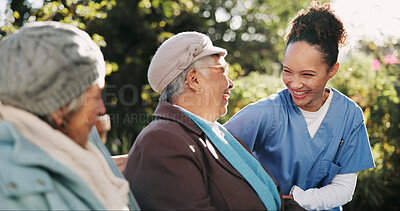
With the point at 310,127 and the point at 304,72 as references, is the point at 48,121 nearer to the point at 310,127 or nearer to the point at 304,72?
the point at 304,72

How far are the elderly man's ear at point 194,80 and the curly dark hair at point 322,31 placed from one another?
76cm

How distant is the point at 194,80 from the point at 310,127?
3.13 feet

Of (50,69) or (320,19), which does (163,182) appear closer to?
(50,69)

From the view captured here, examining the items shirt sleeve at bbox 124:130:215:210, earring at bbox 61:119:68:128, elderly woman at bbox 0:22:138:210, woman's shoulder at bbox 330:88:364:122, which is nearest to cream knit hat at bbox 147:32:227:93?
shirt sleeve at bbox 124:130:215:210

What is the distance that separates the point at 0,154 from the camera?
3.92 ft

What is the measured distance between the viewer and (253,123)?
246 centimetres

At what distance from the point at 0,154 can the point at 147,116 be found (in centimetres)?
448

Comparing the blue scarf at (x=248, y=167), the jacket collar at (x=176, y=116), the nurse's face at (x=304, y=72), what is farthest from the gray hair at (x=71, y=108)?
the nurse's face at (x=304, y=72)

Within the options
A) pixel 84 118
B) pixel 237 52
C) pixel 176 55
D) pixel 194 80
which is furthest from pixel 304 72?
pixel 237 52

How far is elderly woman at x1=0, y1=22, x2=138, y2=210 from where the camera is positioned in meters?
1.19

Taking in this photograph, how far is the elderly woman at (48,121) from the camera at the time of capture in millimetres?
1186

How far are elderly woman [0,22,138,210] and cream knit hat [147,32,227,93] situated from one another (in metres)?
Answer: 0.68

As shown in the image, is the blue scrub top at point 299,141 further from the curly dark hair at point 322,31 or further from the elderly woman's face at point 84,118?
the elderly woman's face at point 84,118

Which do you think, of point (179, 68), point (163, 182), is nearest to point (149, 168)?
point (163, 182)
